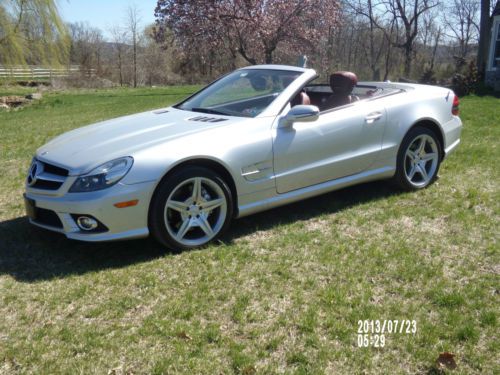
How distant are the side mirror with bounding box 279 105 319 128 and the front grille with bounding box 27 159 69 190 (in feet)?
6.15

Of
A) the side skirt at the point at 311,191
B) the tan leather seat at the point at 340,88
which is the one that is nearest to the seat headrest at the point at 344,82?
the tan leather seat at the point at 340,88

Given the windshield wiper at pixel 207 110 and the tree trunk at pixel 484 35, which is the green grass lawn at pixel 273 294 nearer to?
the windshield wiper at pixel 207 110

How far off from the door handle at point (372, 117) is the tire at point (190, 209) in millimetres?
1704

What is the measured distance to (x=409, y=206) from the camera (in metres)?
5.27

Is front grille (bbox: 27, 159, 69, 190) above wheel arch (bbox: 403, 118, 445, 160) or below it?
below

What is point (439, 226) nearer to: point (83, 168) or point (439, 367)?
point (439, 367)

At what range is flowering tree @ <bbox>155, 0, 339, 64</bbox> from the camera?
19609mm

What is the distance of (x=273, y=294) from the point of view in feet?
11.5

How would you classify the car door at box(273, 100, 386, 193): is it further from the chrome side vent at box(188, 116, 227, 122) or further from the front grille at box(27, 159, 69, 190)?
the front grille at box(27, 159, 69, 190)

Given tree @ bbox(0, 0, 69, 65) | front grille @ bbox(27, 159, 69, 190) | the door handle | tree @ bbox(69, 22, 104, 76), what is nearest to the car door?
the door handle

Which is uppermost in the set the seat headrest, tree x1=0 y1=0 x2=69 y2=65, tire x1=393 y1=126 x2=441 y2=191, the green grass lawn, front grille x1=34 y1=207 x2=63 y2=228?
tree x1=0 y1=0 x2=69 y2=65

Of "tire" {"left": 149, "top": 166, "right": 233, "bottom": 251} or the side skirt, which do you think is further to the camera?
the side skirt

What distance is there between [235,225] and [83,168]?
1553mm

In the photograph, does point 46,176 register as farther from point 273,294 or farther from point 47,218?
point 273,294
